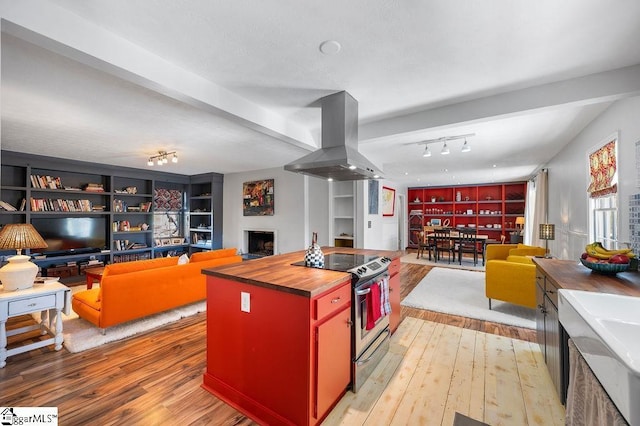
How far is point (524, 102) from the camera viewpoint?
248 centimetres

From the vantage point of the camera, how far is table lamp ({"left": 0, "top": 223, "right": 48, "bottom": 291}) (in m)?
2.56

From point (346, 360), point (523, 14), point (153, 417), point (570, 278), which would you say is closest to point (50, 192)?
point (153, 417)

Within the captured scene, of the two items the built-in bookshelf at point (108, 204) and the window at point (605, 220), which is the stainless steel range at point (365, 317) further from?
the built-in bookshelf at point (108, 204)

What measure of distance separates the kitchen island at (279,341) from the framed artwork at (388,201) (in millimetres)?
6124

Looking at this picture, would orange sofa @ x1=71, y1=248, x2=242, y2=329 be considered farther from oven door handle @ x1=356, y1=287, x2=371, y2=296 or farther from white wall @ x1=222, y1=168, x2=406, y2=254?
white wall @ x1=222, y1=168, x2=406, y2=254

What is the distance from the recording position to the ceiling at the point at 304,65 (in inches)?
60.5

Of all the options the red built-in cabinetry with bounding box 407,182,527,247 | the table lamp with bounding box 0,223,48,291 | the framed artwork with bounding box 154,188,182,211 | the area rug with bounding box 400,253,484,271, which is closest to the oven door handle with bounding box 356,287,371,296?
the table lamp with bounding box 0,223,48,291

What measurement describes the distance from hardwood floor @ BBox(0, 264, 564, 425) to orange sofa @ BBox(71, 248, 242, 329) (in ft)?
1.13

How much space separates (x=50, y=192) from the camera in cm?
535

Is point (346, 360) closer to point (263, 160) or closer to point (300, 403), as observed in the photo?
point (300, 403)

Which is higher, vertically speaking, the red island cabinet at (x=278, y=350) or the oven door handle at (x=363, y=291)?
the oven door handle at (x=363, y=291)

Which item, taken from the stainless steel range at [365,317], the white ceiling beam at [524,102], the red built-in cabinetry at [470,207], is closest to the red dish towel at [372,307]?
the stainless steel range at [365,317]

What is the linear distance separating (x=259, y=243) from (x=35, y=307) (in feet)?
15.2

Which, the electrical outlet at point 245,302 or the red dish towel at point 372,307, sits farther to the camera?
the red dish towel at point 372,307
